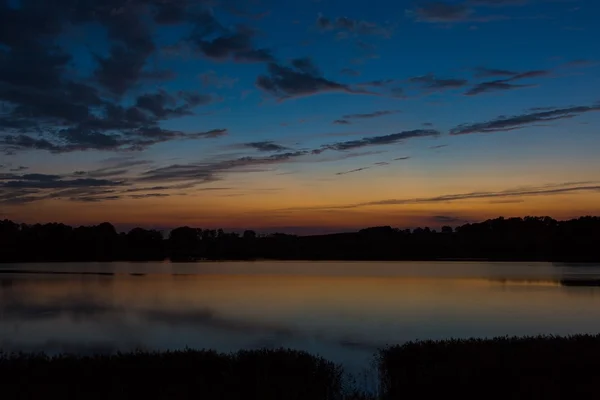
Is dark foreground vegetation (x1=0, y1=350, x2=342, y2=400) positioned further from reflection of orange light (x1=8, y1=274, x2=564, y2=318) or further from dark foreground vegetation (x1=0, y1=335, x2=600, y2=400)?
reflection of orange light (x1=8, y1=274, x2=564, y2=318)

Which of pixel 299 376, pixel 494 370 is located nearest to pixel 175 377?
pixel 299 376

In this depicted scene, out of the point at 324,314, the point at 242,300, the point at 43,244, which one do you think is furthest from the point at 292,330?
the point at 43,244

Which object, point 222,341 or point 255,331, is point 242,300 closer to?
point 255,331

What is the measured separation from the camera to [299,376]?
15922 mm

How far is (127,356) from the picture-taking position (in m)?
17.0

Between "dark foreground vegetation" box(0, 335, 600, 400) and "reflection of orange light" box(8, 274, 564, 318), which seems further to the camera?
"reflection of orange light" box(8, 274, 564, 318)

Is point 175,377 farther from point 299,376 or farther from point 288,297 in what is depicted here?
point 288,297

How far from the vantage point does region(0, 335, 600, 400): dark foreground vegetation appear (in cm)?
1389

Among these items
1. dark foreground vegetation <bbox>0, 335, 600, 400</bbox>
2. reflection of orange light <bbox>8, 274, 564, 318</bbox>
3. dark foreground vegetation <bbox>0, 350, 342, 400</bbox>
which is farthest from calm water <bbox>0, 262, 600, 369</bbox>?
dark foreground vegetation <bbox>0, 350, 342, 400</bbox>

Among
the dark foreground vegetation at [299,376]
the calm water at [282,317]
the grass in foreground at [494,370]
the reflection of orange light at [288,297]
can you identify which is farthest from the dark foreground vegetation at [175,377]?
the reflection of orange light at [288,297]

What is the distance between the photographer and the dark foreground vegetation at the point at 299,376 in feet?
45.6

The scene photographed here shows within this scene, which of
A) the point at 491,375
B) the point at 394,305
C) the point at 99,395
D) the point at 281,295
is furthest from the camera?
the point at 281,295

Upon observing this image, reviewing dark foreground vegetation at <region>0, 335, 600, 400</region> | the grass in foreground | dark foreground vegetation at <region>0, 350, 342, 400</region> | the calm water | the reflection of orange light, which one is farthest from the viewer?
the reflection of orange light

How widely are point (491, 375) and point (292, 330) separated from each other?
16.9 m
